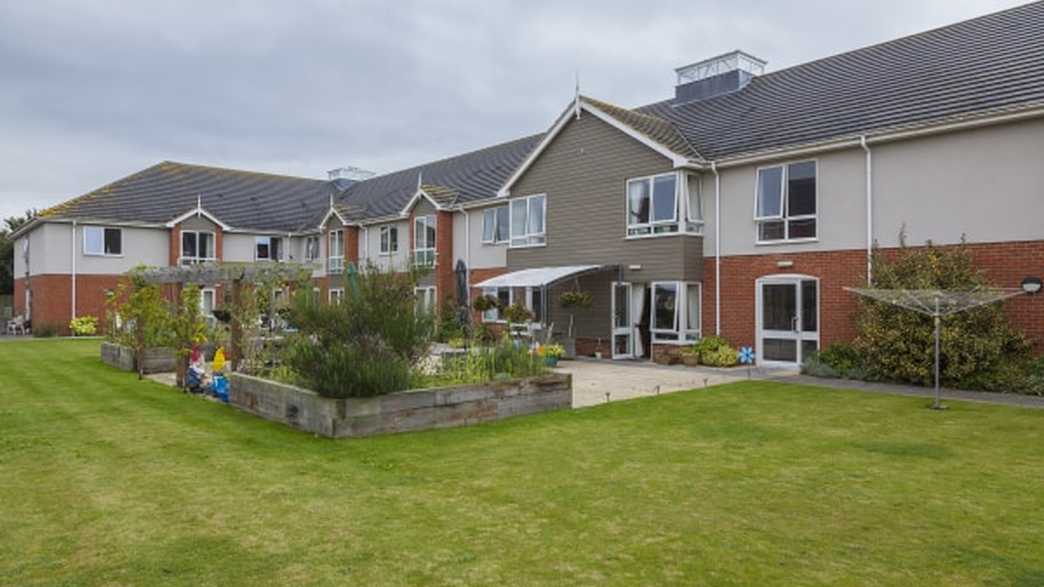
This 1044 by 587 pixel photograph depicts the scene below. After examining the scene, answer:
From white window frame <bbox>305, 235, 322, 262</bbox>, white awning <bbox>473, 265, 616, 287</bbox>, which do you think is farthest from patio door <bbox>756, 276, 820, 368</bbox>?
white window frame <bbox>305, 235, 322, 262</bbox>

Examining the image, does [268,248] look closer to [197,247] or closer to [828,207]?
[197,247]

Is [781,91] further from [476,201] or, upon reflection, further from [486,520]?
[486,520]

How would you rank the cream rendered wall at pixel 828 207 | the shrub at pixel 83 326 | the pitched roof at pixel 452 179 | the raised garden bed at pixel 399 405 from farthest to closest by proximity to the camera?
the shrub at pixel 83 326, the pitched roof at pixel 452 179, the cream rendered wall at pixel 828 207, the raised garden bed at pixel 399 405

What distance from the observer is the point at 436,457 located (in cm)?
839

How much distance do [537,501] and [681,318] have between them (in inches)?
556

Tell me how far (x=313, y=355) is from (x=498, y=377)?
3229mm

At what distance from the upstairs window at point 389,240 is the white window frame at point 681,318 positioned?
16757 millimetres

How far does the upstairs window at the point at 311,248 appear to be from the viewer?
132 ft

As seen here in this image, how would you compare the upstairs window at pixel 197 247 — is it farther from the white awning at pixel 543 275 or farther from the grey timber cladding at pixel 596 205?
the white awning at pixel 543 275

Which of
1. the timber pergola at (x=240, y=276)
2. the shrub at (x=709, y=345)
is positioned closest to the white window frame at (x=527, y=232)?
the shrub at (x=709, y=345)

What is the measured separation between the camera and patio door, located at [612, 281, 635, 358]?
2173 centimetres

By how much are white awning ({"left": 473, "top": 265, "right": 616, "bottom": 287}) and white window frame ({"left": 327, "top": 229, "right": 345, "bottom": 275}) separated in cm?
1620

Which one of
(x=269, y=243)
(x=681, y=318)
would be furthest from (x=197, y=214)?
(x=681, y=318)

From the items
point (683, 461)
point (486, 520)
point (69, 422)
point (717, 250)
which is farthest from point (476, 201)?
point (486, 520)
